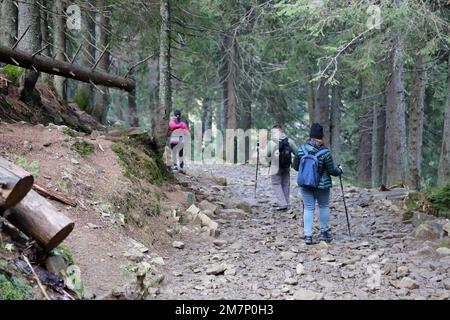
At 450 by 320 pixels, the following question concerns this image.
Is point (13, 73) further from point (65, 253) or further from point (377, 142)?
point (377, 142)

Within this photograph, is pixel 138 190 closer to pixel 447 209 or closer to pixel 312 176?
pixel 312 176

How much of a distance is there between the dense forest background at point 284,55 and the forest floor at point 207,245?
2.09 metres

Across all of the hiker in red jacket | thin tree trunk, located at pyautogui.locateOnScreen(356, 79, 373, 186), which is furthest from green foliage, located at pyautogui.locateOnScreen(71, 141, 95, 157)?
thin tree trunk, located at pyautogui.locateOnScreen(356, 79, 373, 186)

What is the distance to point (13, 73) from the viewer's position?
408 inches

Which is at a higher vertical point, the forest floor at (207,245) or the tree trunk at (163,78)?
the tree trunk at (163,78)

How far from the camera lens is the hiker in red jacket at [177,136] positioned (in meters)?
13.9

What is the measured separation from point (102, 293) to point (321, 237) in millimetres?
4381

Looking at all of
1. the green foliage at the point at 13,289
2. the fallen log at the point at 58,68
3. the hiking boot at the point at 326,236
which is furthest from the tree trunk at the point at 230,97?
the green foliage at the point at 13,289

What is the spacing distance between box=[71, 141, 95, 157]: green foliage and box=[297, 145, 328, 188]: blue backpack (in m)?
3.72

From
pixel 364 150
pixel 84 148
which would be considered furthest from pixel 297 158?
pixel 364 150

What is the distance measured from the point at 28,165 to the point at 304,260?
4.19 metres

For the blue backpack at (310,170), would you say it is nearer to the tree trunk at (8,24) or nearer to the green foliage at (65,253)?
the green foliage at (65,253)

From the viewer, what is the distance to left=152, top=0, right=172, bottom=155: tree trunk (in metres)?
10.7
